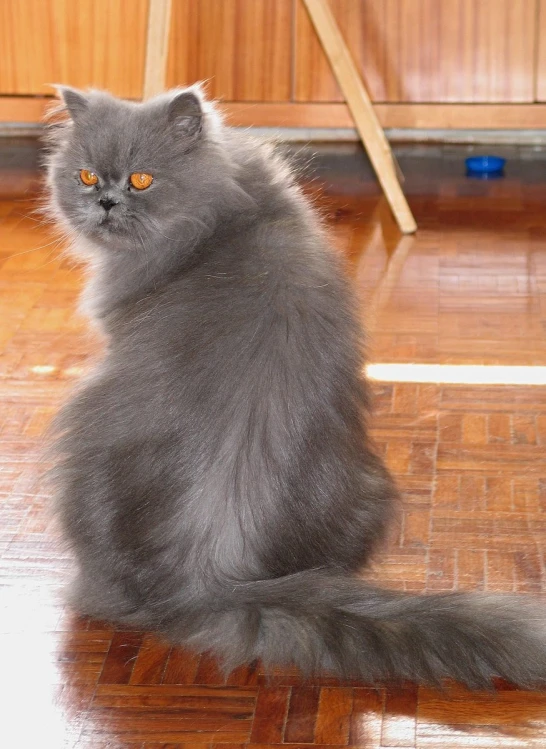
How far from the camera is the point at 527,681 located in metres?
1.67

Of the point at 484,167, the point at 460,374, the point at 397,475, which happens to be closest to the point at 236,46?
the point at 484,167

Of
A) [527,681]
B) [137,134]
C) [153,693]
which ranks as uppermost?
[137,134]

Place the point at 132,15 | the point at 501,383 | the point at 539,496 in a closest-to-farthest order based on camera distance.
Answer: the point at 539,496
the point at 501,383
the point at 132,15

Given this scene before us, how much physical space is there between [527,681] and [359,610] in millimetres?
266

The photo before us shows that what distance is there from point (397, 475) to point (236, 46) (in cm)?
271

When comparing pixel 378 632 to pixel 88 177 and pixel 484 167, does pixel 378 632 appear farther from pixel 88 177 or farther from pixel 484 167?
pixel 484 167

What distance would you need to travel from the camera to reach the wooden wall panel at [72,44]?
4637 mm

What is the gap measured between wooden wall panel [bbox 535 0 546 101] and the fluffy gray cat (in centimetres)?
296

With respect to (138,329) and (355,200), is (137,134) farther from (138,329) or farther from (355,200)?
(355,200)

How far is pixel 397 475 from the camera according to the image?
248 centimetres

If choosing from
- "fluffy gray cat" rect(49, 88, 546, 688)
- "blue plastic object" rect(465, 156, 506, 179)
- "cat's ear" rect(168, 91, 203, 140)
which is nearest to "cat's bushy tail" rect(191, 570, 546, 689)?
"fluffy gray cat" rect(49, 88, 546, 688)

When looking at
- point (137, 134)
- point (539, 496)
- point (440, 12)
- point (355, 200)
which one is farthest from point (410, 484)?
point (440, 12)

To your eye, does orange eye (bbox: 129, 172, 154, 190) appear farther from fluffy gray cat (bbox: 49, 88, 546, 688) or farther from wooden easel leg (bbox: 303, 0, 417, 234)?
wooden easel leg (bbox: 303, 0, 417, 234)

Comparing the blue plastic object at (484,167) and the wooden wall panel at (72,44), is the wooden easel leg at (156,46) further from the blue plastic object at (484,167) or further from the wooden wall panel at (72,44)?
the blue plastic object at (484,167)
